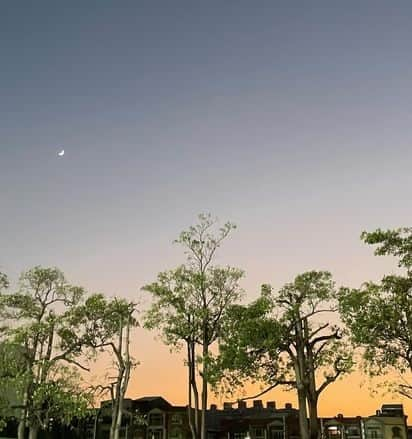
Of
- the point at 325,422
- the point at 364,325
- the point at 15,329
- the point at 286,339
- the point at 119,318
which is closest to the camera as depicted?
the point at 364,325

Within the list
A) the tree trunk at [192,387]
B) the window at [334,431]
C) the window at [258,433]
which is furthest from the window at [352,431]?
the tree trunk at [192,387]

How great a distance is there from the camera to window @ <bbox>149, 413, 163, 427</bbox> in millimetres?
93438

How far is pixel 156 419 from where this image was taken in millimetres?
94062

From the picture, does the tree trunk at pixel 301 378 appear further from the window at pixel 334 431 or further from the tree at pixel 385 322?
the window at pixel 334 431

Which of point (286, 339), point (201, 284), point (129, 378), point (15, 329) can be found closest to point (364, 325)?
point (286, 339)

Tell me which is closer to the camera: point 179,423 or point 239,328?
point 239,328

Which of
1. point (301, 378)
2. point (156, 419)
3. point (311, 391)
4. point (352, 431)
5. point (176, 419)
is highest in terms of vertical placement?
point (156, 419)

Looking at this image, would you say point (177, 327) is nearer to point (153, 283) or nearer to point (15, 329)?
point (153, 283)

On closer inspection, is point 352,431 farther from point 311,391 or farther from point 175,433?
point 311,391

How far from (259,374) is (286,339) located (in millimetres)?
3224

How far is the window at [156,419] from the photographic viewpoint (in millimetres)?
93438

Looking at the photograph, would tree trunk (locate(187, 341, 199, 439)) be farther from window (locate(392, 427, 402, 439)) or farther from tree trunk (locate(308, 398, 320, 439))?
window (locate(392, 427, 402, 439))

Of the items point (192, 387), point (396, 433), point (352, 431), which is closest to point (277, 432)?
point (352, 431)

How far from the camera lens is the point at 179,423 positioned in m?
92.9
